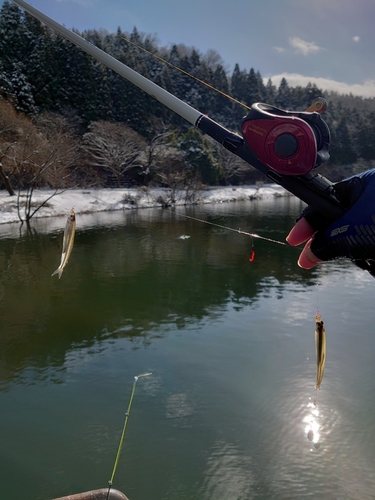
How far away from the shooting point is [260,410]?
6566mm

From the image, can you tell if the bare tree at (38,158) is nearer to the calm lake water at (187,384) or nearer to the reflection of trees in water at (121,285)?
the reflection of trees in water at (121,285)

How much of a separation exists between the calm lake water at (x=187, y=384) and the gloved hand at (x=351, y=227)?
171 inches

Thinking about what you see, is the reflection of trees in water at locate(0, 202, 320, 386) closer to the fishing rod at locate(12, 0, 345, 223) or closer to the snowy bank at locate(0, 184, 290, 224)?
the fishing rod at locate(12, 0, 345, 223)

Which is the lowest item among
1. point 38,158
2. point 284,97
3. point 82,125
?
point 38,158

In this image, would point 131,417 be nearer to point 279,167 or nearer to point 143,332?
point 143,332

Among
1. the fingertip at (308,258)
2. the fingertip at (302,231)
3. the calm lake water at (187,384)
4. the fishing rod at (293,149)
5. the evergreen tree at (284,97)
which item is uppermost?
the evergreen tree at (284,97)

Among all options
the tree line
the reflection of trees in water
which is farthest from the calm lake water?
the tree line

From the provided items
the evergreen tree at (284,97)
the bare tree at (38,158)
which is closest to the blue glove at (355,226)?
the bare tree at (38,158)

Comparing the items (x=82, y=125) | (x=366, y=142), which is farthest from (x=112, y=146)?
(x=366, y=142)

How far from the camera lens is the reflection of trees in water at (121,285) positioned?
959cm

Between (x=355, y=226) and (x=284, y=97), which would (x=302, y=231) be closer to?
(x=355, y=226)

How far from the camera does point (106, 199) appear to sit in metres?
37.3

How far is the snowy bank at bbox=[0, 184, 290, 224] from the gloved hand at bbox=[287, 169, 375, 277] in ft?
83.4

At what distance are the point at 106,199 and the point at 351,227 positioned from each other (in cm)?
3685
